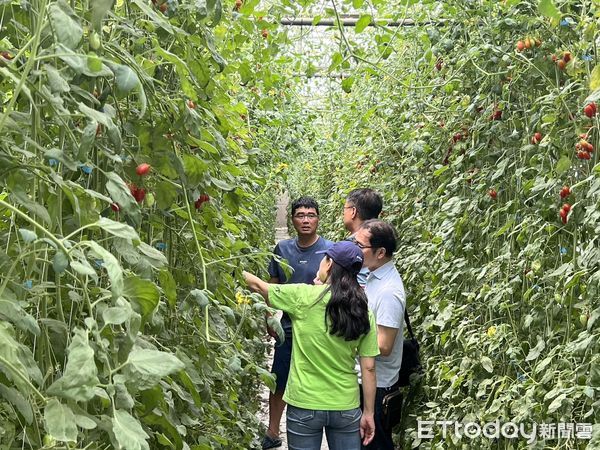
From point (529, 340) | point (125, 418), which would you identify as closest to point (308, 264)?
point (529, 340)

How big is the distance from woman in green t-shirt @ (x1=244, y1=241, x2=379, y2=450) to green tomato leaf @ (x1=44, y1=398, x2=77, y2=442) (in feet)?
6.01

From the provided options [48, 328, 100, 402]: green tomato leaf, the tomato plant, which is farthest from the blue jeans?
[48, 328, 100, 402]: green tomato leaf

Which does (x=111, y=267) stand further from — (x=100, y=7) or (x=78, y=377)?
(x=100, y=7)

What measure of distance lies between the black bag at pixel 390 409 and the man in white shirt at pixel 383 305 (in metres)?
0.02

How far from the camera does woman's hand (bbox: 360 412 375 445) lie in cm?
283

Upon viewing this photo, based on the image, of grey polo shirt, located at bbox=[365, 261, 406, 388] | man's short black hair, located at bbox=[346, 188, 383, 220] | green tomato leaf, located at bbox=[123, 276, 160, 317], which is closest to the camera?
green tomato leaf, located at bbox=[123, 276, 160, 317]

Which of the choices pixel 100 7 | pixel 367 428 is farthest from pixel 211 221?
pixel 367 428

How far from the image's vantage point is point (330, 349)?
269 centimetres

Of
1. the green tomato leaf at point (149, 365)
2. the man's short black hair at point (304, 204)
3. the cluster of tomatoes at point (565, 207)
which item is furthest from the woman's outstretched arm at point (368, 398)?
the green tomato leaf at point (149, 365)

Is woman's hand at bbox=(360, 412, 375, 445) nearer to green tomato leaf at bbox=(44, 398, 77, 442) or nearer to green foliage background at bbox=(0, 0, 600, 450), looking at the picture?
green foliage background at bbox=(0, 0, 600, 450)

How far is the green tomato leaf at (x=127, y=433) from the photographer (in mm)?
794

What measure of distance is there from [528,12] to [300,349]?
130cm

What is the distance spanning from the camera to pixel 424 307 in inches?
148

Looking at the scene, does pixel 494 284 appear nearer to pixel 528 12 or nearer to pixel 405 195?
pixel 528 12
